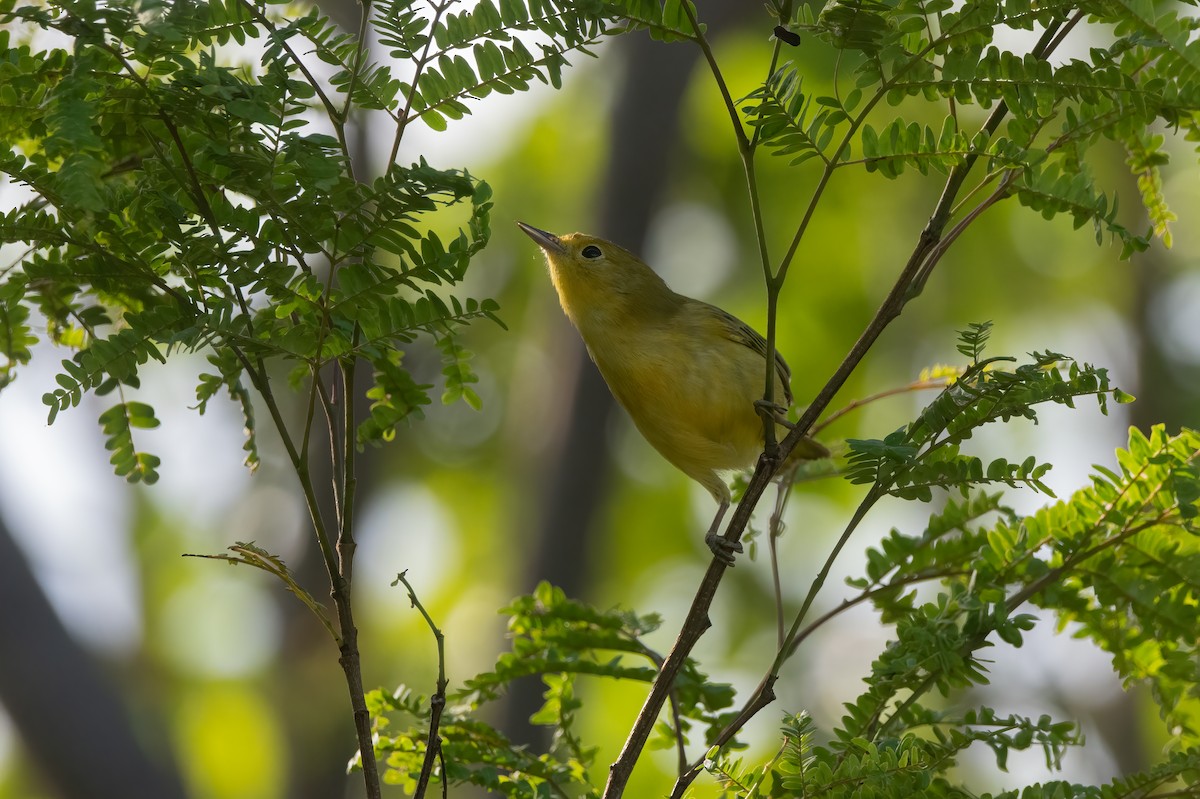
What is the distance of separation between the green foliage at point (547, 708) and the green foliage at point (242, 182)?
2.74ft

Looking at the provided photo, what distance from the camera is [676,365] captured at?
377 centimetres

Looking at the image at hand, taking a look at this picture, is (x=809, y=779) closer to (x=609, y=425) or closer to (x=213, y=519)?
(x=609, y=425)

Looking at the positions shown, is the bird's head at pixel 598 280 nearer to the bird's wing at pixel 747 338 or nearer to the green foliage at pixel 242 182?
the bird's wing at pixel 747 338

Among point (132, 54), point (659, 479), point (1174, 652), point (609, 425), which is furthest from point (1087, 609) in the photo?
point (659, 479)

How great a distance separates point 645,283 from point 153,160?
2.48 meters

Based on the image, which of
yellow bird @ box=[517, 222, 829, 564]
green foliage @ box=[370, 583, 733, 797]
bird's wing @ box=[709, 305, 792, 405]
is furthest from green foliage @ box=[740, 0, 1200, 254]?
bird's wing @ box=[709, 305, 792, 405]

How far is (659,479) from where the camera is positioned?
9.83 metres

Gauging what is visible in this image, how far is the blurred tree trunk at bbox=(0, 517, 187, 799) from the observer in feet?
19.7

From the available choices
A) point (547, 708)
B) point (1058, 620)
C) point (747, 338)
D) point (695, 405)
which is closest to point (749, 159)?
point (1058, 620)

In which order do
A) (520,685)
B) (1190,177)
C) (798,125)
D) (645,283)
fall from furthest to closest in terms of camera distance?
1. (1190,177)
2. (520,685)
3. (645,283)
4. (798,125)

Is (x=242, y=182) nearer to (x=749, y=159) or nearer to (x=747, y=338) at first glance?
(x=749, y=159)

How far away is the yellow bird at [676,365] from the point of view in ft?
12.3

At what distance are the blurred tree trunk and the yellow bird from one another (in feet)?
11.7

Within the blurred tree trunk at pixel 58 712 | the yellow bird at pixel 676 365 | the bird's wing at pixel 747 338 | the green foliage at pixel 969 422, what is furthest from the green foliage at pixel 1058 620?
the blurred tree trunk at pixel 58 712
